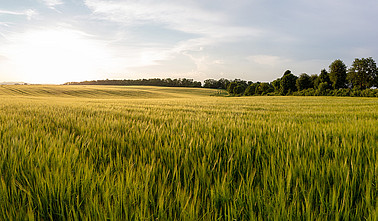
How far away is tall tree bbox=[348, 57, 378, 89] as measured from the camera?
188ft

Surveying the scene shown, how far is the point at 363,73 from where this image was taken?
190 feet

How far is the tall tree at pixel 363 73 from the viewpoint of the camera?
57.2m

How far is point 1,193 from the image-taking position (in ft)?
3.43

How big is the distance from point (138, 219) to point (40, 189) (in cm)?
64

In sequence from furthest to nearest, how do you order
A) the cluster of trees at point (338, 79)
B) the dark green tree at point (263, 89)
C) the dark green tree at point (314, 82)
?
the dark green tree at point (263, 89), the dark green tree at point (314, 82), the cluster of trees at point (338, 79)

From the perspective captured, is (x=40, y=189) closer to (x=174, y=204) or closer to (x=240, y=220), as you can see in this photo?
(x=174, y=204)

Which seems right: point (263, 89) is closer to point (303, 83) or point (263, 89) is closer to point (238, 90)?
point (238, 90)

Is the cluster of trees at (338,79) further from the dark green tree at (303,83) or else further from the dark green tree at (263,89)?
the dark green tree at (263,89)

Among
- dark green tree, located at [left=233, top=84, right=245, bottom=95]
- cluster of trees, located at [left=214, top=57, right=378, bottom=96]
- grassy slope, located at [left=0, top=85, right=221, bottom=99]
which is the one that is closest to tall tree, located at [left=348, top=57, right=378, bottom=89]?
cluster of trees, located at [left=214, top=57, right=378, bottom=96]

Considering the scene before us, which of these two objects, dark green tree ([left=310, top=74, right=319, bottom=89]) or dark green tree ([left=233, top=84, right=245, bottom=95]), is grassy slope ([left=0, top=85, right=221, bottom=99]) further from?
dark green tree ([left=310, top=74, right=319, bottom=89])

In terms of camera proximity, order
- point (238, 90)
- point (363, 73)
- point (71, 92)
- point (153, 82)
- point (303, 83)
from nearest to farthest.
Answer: point (71, 92) → point (363, 73) → point (303, 83) → point (238, 90) → point (153, 82)

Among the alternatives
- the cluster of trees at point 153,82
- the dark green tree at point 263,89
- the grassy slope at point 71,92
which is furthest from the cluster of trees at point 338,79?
the cluster of trees at point 153,82

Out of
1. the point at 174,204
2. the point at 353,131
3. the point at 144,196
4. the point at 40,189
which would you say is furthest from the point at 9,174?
the point at 353,131

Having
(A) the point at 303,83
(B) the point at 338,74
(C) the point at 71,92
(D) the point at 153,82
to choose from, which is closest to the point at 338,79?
(B) the point at 338,74
